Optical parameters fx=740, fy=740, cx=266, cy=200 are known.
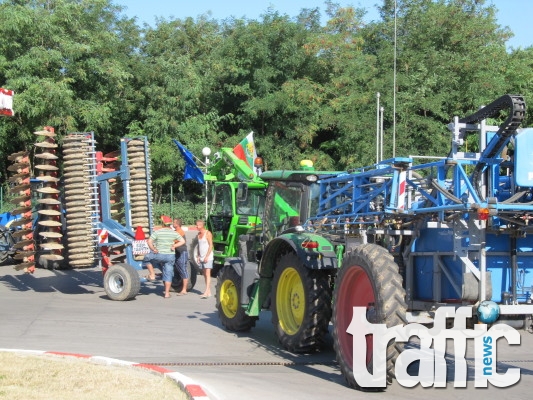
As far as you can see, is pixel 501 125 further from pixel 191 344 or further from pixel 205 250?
Result: pixel 205 250

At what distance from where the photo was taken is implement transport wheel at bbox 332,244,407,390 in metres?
7.05

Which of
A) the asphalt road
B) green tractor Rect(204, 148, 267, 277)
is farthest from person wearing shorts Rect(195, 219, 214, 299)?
green tractor Rect(204, 148, 267, 277)

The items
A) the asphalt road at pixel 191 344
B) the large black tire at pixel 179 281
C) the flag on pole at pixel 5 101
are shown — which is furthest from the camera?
the large black tire at pixel 179 281

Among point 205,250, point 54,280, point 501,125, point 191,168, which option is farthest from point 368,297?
point 54,280

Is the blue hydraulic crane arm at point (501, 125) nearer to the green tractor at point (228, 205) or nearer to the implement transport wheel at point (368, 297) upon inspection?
the implement transport wheel at point (368, 297)

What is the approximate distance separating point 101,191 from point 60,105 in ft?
49.0

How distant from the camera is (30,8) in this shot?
2931 centimetres

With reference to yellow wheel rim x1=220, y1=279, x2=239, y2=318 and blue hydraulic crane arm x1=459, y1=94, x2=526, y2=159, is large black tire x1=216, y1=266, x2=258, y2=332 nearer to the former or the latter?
yellow wheel rim x1=220, y1=279, x2=239, y2=318

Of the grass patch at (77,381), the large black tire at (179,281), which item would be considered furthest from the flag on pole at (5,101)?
the large black tire at (179,281)

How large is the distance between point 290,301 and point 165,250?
610 cm

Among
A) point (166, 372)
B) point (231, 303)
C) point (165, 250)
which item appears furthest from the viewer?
point (165, 250)

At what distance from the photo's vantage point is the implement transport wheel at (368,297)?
23.1ft

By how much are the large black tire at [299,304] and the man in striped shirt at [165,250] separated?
5.78 m

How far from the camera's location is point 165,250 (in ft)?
50.2
